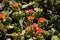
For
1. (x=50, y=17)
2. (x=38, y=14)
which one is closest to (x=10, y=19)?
(x=38, y=14)

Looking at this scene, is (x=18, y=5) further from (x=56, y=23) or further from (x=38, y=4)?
(x=56, y=23)

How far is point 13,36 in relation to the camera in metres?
2.02

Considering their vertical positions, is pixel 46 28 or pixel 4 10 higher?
pixel 4 10

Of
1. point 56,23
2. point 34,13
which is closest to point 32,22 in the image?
→ point 34,13

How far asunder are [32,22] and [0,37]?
34 cm

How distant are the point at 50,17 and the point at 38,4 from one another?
8.2 inches

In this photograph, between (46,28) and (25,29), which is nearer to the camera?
(25,29)

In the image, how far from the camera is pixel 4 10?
231cm

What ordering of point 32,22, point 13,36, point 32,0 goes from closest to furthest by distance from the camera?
point 13,36 → point 32,22 → point 32,0

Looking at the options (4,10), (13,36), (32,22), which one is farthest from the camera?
(4,10)

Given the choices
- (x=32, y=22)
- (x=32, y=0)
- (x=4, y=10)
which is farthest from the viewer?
(x=32, y=0)

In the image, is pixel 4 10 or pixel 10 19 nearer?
pixel 10 19

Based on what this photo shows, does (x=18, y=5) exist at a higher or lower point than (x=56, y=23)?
higher

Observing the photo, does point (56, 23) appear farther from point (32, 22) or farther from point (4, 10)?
point (4, 10)
